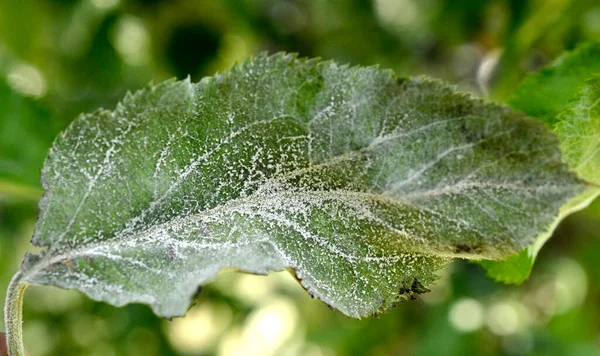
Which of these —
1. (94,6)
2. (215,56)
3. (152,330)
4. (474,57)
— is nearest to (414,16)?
(474,57)

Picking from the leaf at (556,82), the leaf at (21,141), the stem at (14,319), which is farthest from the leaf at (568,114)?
the leaf at (21,141)

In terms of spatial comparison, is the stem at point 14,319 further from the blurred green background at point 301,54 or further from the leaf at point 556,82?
the blurred green background at point 301,54

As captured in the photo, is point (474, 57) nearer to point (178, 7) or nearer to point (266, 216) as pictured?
point (178, 7)

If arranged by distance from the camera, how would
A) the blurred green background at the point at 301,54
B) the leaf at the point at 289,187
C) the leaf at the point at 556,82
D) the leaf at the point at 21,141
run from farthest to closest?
the blurred green background at the point at 301,54 < the leaf at the point at 21,141 < the leaf at the point at 556,82 < the leaf at the point at 289,187

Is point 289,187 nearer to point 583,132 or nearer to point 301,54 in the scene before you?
point 583,132

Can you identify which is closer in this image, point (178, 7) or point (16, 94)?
point (16, 94)

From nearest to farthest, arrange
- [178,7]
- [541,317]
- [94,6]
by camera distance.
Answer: [94,6] → [178,7] → [541,317]

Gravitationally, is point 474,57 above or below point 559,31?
above
